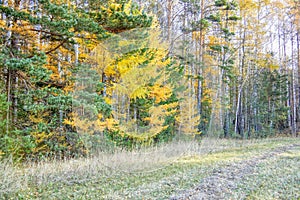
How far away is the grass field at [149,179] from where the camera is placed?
171 inches

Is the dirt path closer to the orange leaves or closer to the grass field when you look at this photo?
the grass field

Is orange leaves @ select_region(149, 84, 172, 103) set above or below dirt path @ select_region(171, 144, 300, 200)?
above

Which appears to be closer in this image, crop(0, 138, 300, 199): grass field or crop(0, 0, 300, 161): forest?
crop(0, 138, 300, 199): grass field

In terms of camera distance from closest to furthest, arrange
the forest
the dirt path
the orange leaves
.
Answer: the dirt path → the forest → the orange leaves

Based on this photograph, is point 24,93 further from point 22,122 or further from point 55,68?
point 55,68

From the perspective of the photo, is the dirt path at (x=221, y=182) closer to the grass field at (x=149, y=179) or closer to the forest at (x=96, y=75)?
the grass field at (x=149, y=179)

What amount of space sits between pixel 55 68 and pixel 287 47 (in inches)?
Result: 740

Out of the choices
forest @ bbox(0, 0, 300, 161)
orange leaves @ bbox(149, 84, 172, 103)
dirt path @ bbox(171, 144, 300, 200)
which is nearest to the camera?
dirt path @ bbox(171, 144, 300, 200)

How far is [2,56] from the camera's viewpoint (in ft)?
20.2

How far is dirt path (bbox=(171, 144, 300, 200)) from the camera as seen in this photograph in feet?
14.2

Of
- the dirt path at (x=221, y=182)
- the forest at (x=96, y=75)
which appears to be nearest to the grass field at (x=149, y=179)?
the dirt path at (x=221, y=182)

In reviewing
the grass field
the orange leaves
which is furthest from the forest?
the grass field

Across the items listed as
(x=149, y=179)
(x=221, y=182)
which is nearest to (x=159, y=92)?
(x=149, y=179)

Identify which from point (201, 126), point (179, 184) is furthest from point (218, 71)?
point (179, 184)
